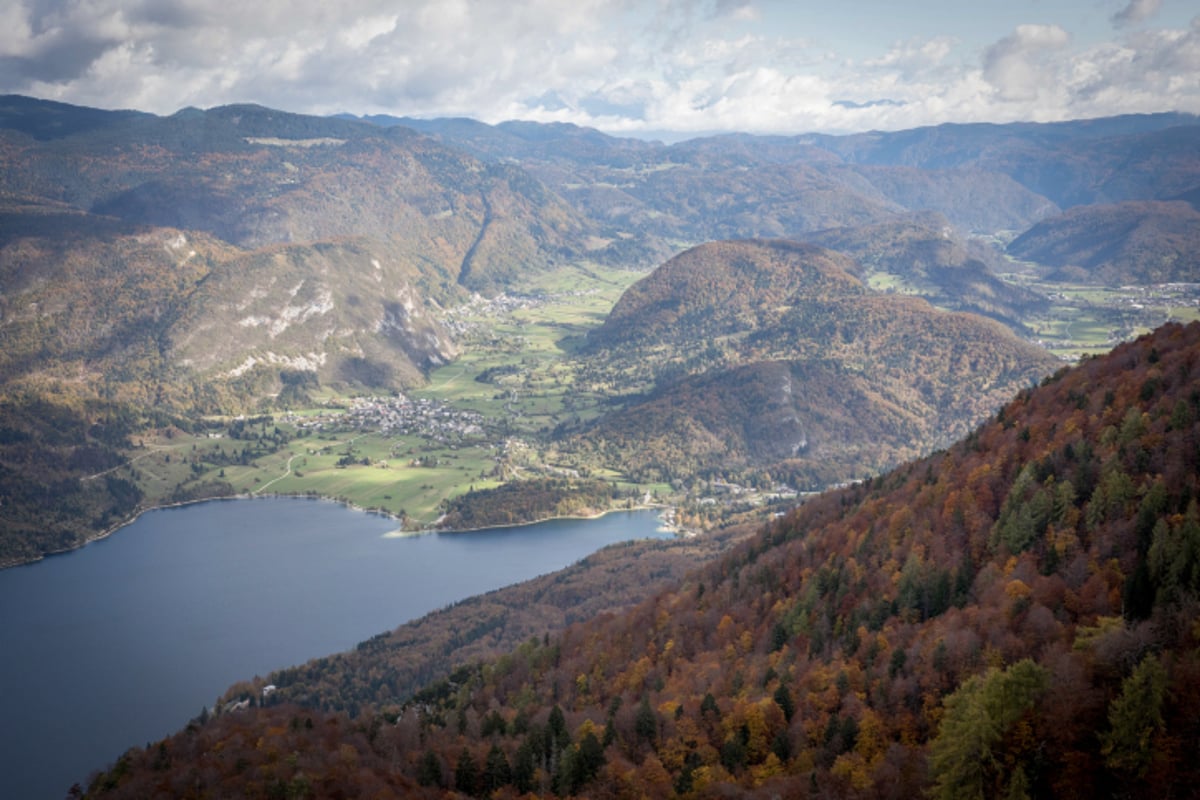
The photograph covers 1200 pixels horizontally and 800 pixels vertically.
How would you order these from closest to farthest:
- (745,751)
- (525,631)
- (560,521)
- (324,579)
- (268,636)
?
(745,751) < (525,631) < (268,636) < (324,579) < (560,521)

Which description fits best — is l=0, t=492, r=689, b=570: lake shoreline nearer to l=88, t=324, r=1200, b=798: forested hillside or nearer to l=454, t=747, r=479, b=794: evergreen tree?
l=88, t=324, r=1200, b=798: forested hillside

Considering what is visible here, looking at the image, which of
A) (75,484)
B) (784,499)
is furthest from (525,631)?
(75,484)

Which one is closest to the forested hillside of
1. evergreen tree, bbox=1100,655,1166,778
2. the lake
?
evergreen tree, bbox=1100,655,1166,778

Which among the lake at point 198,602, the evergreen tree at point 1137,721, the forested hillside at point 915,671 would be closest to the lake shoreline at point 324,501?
the lake at point 198,602

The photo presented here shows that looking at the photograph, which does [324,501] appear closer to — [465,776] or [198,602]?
[198,602]

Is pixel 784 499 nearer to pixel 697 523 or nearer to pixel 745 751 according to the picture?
pixel 697 523

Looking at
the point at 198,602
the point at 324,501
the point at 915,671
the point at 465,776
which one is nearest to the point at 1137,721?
the point at 915,671
